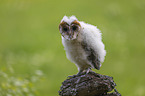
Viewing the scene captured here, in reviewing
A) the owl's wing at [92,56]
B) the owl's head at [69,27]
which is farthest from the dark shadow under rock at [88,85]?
the owl's head at [69,27]

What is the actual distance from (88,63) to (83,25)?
216mm

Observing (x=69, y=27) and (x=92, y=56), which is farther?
(x=92, y=56)

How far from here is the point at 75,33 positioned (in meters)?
1.20

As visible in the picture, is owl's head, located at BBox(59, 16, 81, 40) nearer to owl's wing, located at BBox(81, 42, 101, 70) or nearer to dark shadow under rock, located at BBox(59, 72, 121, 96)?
owl's wing, located at BBox(81, 42, 101, 70)

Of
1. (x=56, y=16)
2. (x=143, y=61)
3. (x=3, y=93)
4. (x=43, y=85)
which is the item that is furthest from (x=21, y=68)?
(x=143, y=61)

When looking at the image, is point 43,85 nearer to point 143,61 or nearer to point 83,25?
point 143,61

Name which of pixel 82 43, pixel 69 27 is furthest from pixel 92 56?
pixel 69 27

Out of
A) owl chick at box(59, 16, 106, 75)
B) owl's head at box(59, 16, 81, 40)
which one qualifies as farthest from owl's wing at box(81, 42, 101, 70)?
owl's head at box(59, 16, 81, 40)

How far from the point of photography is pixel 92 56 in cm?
131

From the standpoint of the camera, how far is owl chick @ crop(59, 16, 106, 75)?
119cm

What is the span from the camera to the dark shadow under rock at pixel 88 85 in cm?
124

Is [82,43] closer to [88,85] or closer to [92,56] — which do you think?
[92,56]

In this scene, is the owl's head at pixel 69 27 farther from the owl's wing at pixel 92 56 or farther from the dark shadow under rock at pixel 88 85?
the dark shadow under rock at pixel 88 85

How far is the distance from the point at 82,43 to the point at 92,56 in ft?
0.34
